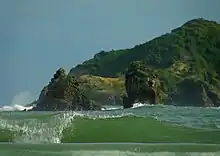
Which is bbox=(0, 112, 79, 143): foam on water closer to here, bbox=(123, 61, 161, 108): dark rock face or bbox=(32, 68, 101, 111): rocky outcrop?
bbox=(32, 68, 101, 111): rocky outcrop

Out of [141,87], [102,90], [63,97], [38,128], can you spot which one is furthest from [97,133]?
[102,90]

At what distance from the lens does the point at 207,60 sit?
648 feet

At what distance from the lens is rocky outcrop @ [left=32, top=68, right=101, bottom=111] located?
97250mm

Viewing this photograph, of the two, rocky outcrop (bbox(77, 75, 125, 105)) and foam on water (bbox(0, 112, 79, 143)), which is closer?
foam on water (bbox(0, 112, 79, 143))

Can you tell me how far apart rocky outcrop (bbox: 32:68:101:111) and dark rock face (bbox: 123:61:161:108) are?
748cm

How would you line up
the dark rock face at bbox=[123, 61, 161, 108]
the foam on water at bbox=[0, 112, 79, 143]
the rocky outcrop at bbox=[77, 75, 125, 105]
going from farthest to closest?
1. the rocky outcrop at bbox=[77, 75, 125, 105]
2. the dark rock face at bbox=[123, 61, 161, 108]
3. the foam on water at bbox=[0, 112, 79, 143]

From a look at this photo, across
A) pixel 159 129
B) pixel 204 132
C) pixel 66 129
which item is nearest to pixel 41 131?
pixel 66 129

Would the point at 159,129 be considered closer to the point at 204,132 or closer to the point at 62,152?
the point at 204,132

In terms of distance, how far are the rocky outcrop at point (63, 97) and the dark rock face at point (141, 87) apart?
7.48 m

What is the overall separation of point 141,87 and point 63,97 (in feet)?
50.4

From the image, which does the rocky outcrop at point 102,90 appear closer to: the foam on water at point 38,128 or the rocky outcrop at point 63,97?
the rocky outcrop at point 63,97

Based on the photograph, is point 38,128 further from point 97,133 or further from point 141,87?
point 141,87

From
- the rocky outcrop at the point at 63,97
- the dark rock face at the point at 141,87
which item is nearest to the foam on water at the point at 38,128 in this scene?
the rocky outcrop at the point at 63,97

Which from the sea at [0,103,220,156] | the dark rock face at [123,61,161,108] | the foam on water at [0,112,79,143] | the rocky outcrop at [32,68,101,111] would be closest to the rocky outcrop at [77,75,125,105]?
the dark rock face at [123,61,161,108]
